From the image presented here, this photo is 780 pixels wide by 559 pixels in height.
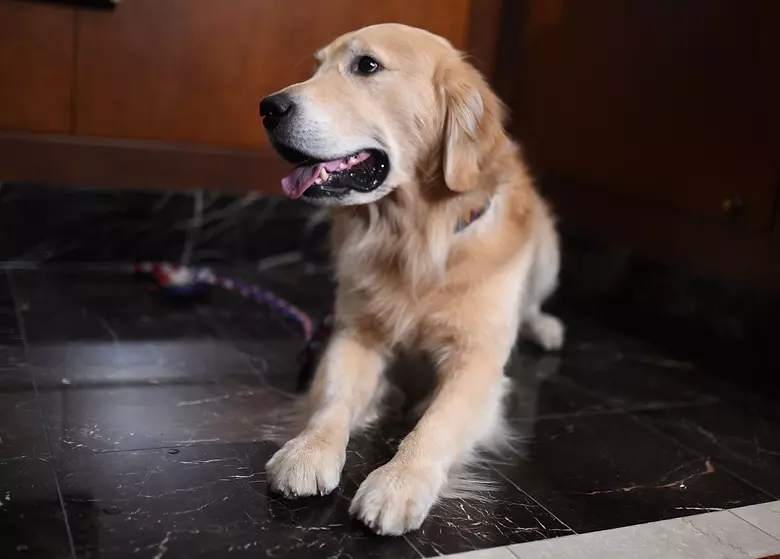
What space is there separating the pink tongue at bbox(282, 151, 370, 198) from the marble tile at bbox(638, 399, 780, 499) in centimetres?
95

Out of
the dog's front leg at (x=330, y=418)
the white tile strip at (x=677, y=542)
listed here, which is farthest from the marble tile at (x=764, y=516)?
the dog's front leg at (x=330, y=418)

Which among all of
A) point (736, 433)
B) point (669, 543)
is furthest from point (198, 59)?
point (669, 543)

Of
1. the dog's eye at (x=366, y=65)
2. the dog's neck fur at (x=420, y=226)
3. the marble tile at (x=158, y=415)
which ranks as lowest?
the marble tile at (x=158, y=415)

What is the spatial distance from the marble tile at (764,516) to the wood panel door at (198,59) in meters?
2.02

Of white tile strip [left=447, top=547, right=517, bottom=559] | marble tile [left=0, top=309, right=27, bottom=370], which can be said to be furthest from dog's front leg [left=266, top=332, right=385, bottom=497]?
marble tile [left=0, top=309, right=27, bottom=370]

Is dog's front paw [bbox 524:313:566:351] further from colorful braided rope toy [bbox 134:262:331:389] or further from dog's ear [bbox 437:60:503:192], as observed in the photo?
dog's ear [bbox 437:60:503:192]

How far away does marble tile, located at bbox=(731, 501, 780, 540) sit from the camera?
137 cm

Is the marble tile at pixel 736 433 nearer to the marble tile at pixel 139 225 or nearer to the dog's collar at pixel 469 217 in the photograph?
the dog's collar at pixel 469 217

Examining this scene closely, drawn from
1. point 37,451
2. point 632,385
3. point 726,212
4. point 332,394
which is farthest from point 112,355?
point 726,212

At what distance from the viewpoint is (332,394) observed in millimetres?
1545

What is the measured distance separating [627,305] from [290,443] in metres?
1.78

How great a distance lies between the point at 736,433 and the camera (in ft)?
6.02

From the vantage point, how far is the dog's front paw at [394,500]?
1.22 m

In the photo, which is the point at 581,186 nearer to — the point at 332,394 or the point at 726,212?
the point at 726,212
